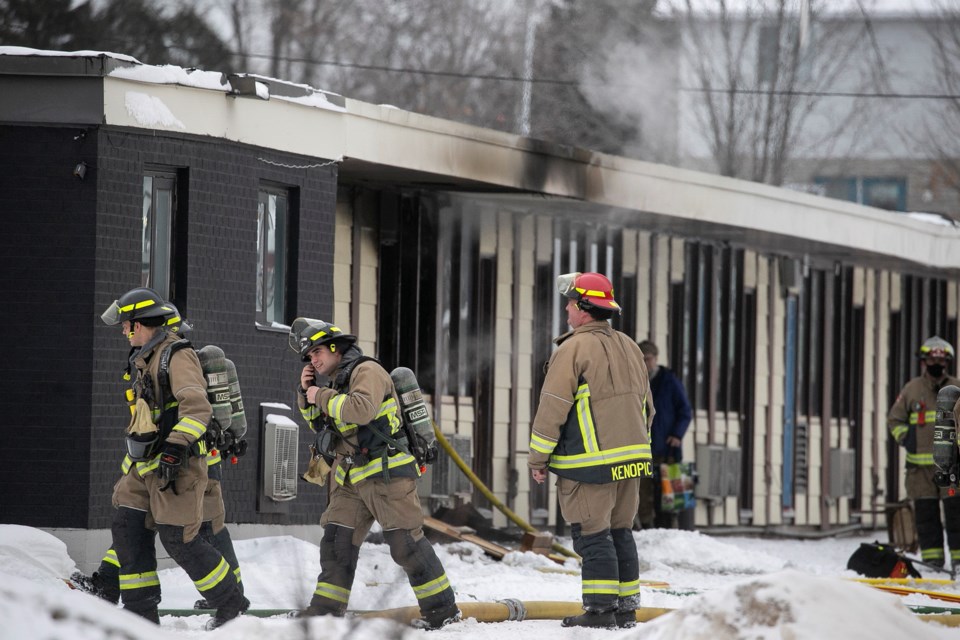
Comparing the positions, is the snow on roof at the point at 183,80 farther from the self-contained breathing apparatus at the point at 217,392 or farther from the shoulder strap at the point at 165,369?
the shoulder strap at the point at 165,369

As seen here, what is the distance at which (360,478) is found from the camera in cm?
889

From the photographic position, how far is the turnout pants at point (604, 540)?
8977 millimetres

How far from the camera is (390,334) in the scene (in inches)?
579

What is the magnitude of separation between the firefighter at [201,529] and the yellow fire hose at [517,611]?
1.04m

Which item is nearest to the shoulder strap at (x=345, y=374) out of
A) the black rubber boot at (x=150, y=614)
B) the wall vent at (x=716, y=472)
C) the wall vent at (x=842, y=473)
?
the black rubber boot at (x=150, y=614)

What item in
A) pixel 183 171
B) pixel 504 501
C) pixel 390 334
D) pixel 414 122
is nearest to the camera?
pixel 183 171

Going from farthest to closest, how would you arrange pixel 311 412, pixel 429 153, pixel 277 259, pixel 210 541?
pixel 429 153, pixel 277 259, pixel 210 541, pixel 311 412

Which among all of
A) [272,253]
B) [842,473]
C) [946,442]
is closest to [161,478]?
[272,253]

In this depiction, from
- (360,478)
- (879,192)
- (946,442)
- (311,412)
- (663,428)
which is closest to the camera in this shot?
(360,478)

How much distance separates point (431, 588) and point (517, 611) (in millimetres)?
932

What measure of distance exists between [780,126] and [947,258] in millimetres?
13648

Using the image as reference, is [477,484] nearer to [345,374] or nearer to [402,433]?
[402,433]

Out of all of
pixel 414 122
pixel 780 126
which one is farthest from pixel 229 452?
pixel 780 126

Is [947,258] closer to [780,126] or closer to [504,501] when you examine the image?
[504,501]
